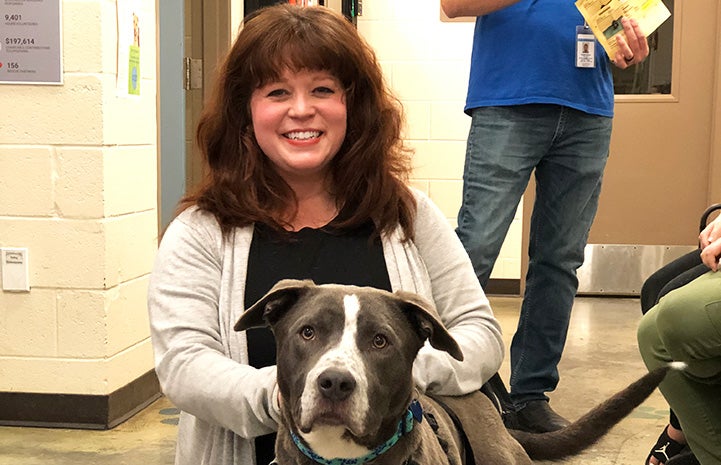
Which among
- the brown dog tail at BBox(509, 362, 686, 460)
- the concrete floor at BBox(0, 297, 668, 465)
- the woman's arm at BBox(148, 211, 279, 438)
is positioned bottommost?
the concrete floor at BBox(0, 297, 668, 465)

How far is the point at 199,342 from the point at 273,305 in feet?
0.76

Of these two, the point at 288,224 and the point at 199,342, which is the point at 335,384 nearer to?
the point at 199,342

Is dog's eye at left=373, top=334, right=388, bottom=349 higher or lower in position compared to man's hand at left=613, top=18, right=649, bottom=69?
lower

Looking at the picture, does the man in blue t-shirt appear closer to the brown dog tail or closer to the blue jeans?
the blue jeans

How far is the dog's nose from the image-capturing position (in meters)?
1.40

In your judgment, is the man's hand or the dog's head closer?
the dog's head

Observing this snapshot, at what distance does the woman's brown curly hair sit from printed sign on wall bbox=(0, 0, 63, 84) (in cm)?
147

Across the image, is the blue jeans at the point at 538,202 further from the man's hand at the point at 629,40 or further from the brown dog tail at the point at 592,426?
the brown dog tail at the point at 592,426

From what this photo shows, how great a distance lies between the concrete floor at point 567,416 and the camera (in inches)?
123

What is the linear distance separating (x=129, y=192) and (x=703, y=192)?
3824 millimetres

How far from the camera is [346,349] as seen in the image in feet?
4.79

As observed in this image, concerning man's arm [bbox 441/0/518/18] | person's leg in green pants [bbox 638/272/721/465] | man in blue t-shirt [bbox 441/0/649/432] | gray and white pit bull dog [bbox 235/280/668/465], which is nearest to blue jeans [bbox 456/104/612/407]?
man in blue t-shirt [bbox 441/0/649/432]

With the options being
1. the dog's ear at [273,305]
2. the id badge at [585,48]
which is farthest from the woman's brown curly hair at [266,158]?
the id badge at [585,48]

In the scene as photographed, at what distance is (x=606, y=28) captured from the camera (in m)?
3.06
